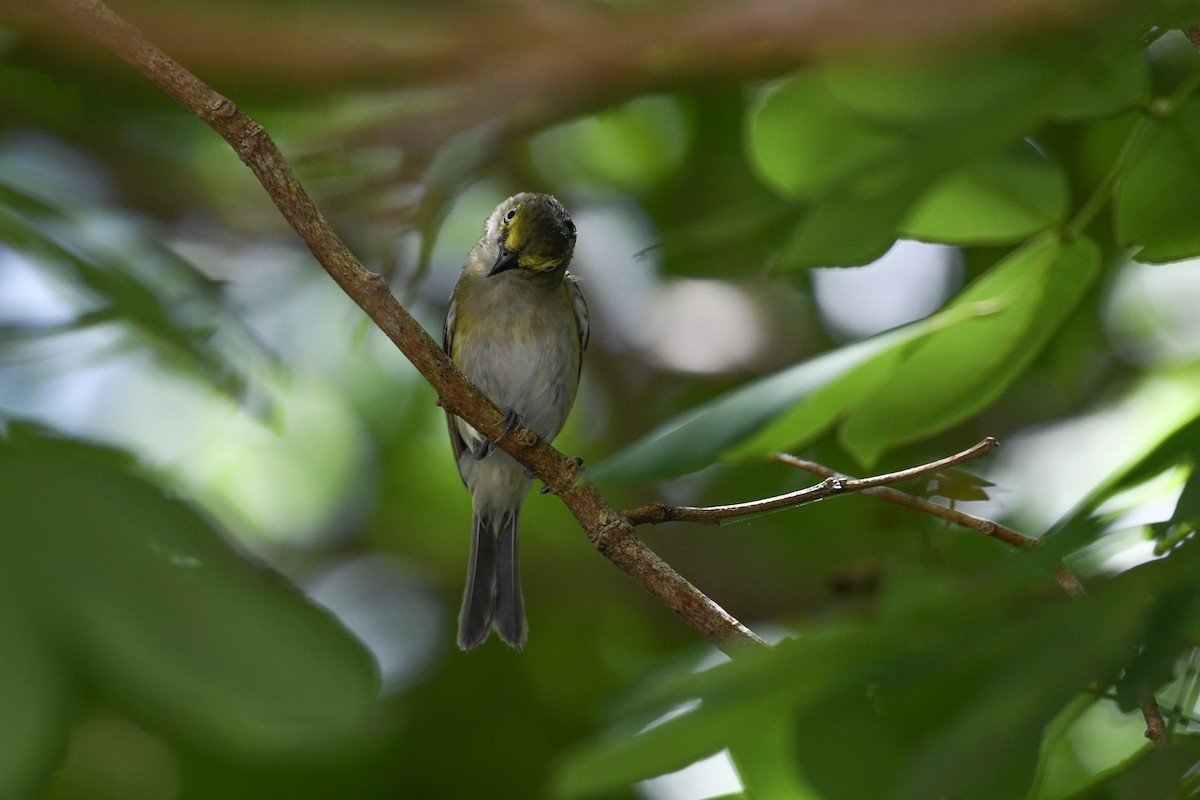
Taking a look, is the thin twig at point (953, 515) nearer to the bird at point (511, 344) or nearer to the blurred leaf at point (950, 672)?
A: the blurred leaf at point (950, 672)

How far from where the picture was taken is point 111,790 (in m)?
3.54

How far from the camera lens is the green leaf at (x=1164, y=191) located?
1.55m

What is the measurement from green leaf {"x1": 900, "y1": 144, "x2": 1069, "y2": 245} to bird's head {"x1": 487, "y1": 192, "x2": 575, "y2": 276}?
2653 mm

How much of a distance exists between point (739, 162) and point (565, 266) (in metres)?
0.84

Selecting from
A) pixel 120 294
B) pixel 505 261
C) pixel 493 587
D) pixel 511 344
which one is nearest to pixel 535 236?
pixel 505 261

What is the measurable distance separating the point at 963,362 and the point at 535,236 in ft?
9.48

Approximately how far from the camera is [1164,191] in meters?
1.58

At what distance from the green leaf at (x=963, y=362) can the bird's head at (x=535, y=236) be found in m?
2.80

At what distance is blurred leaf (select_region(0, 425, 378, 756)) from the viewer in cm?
87

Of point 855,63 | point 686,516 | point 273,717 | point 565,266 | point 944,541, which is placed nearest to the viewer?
point 273,717

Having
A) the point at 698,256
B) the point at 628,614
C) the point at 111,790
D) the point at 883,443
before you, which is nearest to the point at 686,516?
the point at 883,443

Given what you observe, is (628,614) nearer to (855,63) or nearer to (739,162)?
(739,162)

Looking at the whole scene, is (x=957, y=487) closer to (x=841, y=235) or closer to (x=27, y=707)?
(x=841, y=235)

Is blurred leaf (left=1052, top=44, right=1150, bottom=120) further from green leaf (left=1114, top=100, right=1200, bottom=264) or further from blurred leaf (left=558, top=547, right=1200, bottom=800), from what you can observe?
blurred leaf (left=558, top=547, right=1200, bottom=800)
